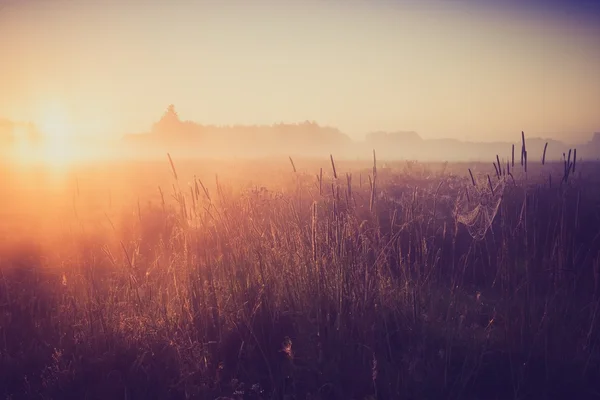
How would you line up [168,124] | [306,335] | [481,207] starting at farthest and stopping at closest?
[168,124], [481,207], [306,335]

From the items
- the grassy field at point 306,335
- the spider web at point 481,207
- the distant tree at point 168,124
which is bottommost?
the grassy field at point 306,335

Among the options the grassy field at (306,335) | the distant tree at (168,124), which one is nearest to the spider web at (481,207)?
the grassy field at (306,335)

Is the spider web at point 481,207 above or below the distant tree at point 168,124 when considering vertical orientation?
below

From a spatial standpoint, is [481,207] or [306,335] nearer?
[306,335]

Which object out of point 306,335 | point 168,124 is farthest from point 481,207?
point 168,124

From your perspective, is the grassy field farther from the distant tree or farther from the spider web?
the distant tree

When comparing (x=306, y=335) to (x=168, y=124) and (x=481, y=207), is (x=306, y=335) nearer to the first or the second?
(x=481, y=207)

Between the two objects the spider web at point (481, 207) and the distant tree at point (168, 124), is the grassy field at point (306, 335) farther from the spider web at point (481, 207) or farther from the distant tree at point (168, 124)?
the distant tree at point (168, 124)

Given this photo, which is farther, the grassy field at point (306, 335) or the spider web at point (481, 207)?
the spider web at point (481, 207)

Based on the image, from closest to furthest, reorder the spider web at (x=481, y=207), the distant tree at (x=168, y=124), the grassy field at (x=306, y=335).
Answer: the grassy field at (x=306, y=335) < the spider web at (x=481, y=207) < the distant tree at (x=168, y=124)

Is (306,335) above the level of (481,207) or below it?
below

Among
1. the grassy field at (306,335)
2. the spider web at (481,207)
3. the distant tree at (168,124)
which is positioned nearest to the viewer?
the grassy field at (306,335)

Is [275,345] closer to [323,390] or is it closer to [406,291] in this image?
[323,390]

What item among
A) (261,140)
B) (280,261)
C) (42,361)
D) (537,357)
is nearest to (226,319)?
(280,261)
